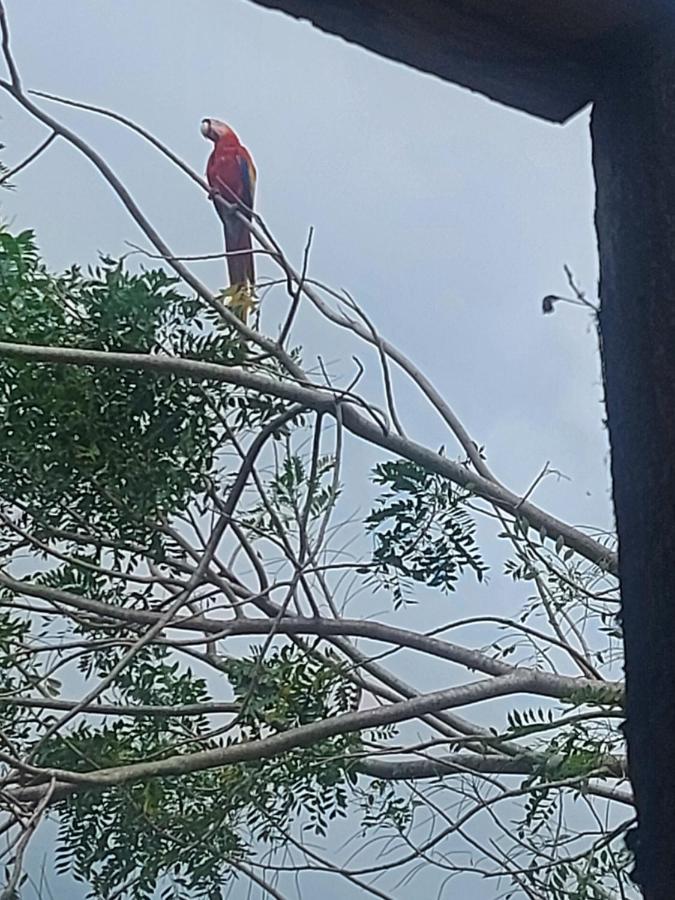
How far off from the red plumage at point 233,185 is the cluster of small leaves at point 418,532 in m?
0.20

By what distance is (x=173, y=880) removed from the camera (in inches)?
29.0

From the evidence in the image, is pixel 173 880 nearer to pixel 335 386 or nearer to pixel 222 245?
pixel 335 386

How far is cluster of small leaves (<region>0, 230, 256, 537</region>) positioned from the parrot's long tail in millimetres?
61

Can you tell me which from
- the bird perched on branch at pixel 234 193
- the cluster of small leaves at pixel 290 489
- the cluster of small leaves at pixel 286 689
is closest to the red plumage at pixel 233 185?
the bird perched on branch at pixel 234 193

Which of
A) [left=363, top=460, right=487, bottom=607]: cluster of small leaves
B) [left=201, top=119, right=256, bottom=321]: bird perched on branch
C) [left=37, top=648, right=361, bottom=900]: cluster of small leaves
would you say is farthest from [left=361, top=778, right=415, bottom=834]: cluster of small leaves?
[left=201, top=119, right=256, bottom=321]: bird perched on branch

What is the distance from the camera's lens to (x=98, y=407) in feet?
2.50

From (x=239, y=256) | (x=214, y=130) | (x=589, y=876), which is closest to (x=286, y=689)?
(x=589, y=876)

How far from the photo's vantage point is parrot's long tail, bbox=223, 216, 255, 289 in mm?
860

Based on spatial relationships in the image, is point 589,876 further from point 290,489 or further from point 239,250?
point 239,250

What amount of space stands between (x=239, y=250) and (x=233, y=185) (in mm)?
52

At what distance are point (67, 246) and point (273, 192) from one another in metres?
0.18

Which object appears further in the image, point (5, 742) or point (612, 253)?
point (5, 742)

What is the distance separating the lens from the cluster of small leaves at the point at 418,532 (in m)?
0.82

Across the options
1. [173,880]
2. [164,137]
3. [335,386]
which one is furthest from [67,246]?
[173,880]
